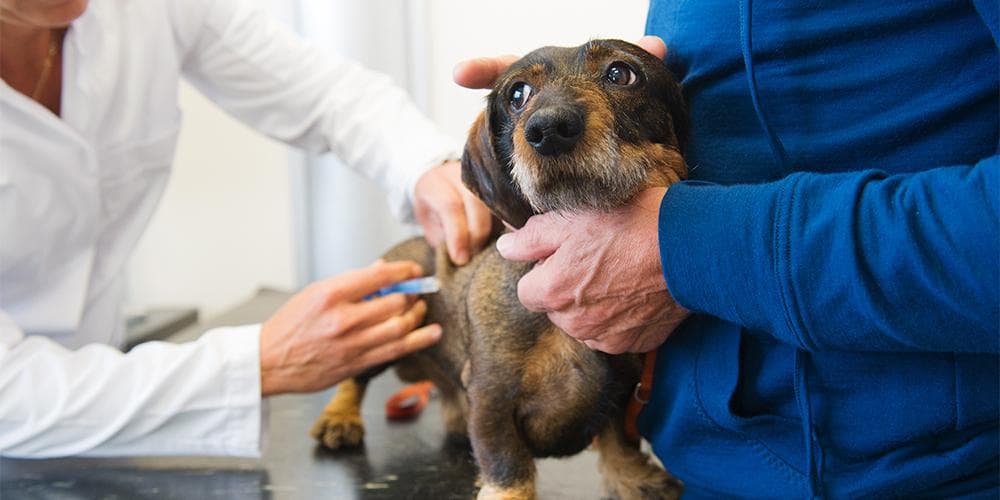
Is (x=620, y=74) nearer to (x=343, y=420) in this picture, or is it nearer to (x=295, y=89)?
(x=343, y=420)

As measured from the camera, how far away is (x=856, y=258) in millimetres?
718

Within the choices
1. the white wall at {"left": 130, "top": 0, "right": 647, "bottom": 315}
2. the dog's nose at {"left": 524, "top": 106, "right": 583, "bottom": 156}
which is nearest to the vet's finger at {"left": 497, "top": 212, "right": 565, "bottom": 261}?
the dog's nose at {"left": 524, "top": 106, "right": 583, "bottom": 156}

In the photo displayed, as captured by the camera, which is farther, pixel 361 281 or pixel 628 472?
pixel 361 281

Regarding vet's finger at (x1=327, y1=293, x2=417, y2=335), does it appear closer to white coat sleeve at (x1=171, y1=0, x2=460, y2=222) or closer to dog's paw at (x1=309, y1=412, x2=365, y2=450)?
dog's paw at (x1=309, y1=412, x2=365, y2=450)

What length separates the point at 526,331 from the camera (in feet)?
3.67

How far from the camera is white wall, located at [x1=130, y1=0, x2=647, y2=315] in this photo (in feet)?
7.55

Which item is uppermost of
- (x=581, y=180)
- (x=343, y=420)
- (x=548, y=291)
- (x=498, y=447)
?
(x=581, y=180)

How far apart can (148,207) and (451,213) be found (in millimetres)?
705

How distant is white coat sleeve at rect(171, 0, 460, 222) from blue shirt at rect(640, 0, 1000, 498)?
0.81 metres

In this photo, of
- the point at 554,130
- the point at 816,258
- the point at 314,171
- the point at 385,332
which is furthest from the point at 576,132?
the point at 314,171

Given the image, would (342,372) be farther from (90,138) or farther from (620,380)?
(90,138)

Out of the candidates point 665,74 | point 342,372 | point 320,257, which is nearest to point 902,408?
point 665,74

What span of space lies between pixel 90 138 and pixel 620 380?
1014mm

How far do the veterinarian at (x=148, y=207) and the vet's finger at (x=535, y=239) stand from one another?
318 mm
